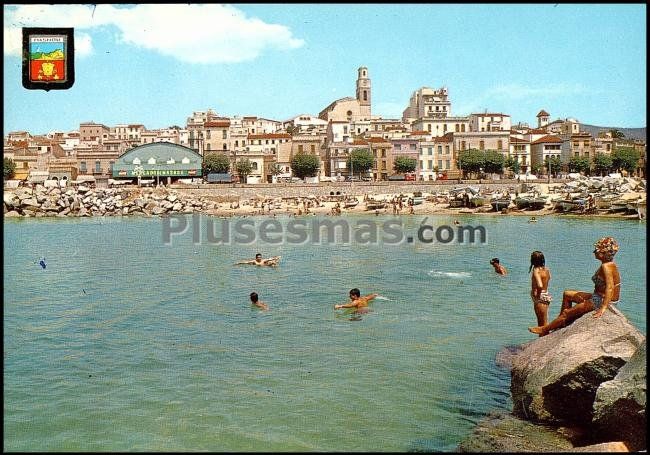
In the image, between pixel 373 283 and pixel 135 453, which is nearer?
pixel 135 453

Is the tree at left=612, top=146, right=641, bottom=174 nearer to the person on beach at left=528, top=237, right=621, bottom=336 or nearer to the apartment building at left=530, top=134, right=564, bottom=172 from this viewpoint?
the apartment building at left=530, top=134, right=564, bottom=172

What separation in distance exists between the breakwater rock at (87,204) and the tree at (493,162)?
36307 mm

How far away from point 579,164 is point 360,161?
2854 centimetres

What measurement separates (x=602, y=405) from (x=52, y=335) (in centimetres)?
1027

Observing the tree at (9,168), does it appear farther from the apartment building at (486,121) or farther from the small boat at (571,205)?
the apartment building at (486,121)

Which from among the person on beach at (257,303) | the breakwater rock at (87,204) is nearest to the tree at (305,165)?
the breakwater rock at (87,204)

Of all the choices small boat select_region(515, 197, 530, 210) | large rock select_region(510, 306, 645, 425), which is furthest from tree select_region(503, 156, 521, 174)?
large rock select_region(510, 306, 645, 425)

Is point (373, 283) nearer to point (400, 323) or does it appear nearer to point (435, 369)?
point (400, 323)

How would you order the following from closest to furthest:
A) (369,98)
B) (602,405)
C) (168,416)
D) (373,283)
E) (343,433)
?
(602,405) < (343,433) < (168,416) < (373,283) < (369,98)

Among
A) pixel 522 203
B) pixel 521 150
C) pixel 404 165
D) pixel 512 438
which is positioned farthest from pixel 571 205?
pixel 512 438

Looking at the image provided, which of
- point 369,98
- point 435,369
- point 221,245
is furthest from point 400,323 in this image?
point 369,98

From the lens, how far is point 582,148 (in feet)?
290

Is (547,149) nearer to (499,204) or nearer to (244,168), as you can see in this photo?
(499,204)

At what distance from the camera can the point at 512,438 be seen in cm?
711
